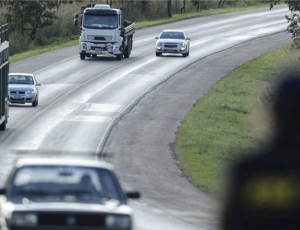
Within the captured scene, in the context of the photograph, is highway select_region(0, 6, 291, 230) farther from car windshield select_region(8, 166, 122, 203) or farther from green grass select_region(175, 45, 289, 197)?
car windshield select_region(8, 166, 122, 203)

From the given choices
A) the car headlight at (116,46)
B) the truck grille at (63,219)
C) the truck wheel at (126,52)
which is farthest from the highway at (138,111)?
the truck grille at (63,219)

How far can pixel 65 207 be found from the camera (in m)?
9.56

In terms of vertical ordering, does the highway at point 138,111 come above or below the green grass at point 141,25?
above

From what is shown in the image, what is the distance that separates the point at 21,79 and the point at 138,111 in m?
5.55

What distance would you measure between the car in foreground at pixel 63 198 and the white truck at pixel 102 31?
128 ft

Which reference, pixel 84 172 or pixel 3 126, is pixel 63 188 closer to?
pixel 84 172

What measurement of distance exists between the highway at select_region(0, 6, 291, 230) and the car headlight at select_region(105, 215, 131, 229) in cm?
522

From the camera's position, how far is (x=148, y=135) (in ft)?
97.5

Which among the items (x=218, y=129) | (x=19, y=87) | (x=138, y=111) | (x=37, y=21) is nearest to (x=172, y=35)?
(x=37, y=21)

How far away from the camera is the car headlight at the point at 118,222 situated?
9617 millimetres

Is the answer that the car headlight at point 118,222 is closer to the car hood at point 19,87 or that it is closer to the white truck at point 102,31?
the car hood at point 19,87

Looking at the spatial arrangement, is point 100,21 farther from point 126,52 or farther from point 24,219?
point 24,219

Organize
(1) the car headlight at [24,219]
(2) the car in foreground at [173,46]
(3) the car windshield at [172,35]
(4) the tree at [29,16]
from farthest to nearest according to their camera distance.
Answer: (4) the tree at [29,16]
(3) the car windshield at [172,35]
(2) the car in foreground at [173,46]
(1) the car headlight at [24,219]

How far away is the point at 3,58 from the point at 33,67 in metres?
20.4
